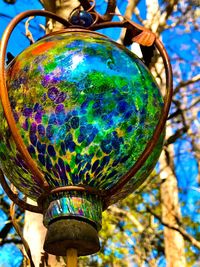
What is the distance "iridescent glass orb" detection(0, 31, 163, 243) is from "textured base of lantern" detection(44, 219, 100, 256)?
0.02m

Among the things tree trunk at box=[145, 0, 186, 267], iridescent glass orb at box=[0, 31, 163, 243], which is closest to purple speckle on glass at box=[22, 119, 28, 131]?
iridescent glass orb at box=[0, 31, 163, 243]

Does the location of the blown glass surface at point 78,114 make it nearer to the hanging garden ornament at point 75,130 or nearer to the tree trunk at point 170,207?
the hanging garden ornament at point 75,130

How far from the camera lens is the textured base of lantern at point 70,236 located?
994mm

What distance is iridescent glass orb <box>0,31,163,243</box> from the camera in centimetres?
103

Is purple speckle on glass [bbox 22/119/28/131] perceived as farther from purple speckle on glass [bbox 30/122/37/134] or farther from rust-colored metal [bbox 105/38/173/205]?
rust-colored metal [bbox 105/38/173/205]

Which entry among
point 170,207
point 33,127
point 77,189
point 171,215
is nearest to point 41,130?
point 33,127

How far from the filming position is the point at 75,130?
1.02 m

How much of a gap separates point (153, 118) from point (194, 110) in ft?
15.1

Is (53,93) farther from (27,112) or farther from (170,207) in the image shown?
(170,207)

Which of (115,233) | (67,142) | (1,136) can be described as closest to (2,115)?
(1,136)

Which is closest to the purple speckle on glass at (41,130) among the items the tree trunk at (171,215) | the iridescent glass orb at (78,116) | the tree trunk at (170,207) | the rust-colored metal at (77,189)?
the iridescent glass orb at (78,116)

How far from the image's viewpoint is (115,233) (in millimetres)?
6504

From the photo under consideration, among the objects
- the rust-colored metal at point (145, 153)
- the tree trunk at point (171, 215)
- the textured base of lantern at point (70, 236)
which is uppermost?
the tree trunk at point (171, 215)

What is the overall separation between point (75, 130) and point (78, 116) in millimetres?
27
